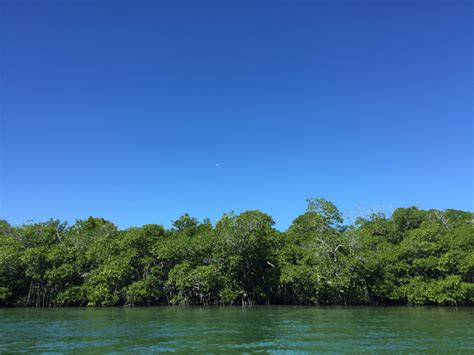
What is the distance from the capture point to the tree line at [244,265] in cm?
3966

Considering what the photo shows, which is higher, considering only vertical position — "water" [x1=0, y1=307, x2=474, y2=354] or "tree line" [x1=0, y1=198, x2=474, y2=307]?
"tree line" [x1=0, y1=198, x2=474, y2=307]

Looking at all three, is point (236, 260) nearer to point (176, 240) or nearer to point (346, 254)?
point (176, 240)

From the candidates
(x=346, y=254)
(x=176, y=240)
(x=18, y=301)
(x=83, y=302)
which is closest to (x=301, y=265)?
(x=346, y=254)

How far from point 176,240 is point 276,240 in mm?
12608

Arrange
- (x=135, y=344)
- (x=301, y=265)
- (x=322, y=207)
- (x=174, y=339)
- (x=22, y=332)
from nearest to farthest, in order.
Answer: (x=135, y=344)
(x=174, y=339)
(x=22, y=332)
(x=301, y=265)
(x=322, y=207)

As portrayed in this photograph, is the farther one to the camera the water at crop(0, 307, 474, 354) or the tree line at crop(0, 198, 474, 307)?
the tree line at crop(0, 198, 474, 307)

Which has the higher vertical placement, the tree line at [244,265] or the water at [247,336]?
the tree line at [244,265]

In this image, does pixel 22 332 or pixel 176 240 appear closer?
pixel 22 332

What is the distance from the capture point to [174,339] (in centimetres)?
1817

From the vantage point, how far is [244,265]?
44312 mm

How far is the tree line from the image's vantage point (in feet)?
130

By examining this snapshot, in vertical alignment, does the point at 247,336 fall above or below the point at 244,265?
below

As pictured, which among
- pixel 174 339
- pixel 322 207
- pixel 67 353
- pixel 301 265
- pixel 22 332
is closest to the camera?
pixel 67 353

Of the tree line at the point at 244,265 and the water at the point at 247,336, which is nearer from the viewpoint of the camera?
the water at the point at 247,336
